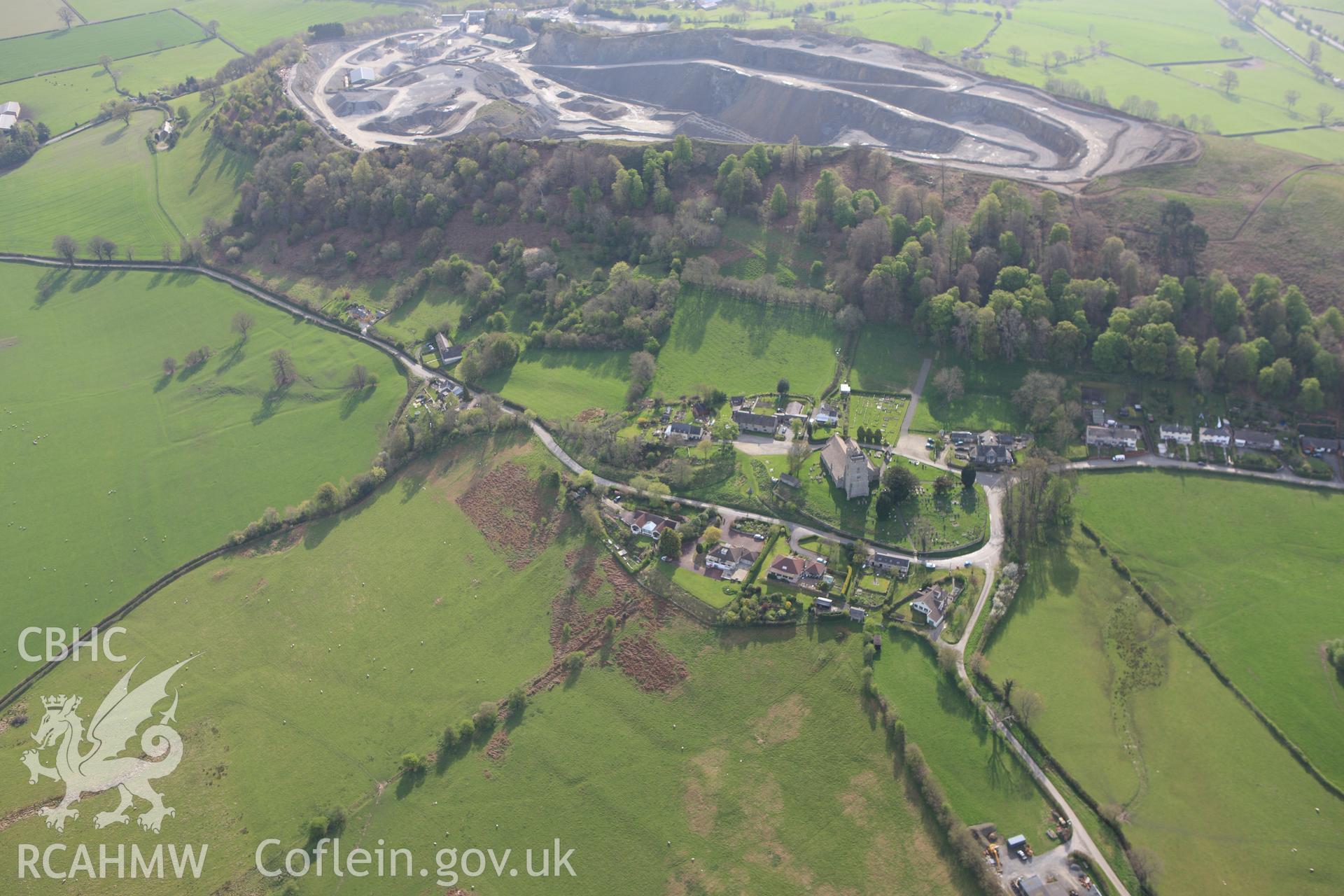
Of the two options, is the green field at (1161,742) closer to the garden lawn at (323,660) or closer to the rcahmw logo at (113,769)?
the garden lawn at (323,660)

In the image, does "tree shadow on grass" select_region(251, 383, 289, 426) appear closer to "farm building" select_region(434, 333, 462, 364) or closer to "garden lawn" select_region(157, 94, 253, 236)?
"farm building" select_region(434, 333, 462, 364)

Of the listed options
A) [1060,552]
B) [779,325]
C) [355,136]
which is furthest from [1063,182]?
[355,136]

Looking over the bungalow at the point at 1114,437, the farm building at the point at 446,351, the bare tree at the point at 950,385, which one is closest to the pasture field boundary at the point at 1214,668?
the bungalow at the point at 1114,437

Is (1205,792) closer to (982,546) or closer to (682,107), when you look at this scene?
(982,546)

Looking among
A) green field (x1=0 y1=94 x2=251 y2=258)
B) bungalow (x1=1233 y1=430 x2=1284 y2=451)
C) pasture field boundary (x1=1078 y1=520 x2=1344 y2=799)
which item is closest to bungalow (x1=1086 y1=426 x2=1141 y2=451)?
bungalow (x1=1233 y1=430 x2=1284 y2=451)

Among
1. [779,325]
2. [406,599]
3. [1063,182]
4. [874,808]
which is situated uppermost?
[1063,182]
